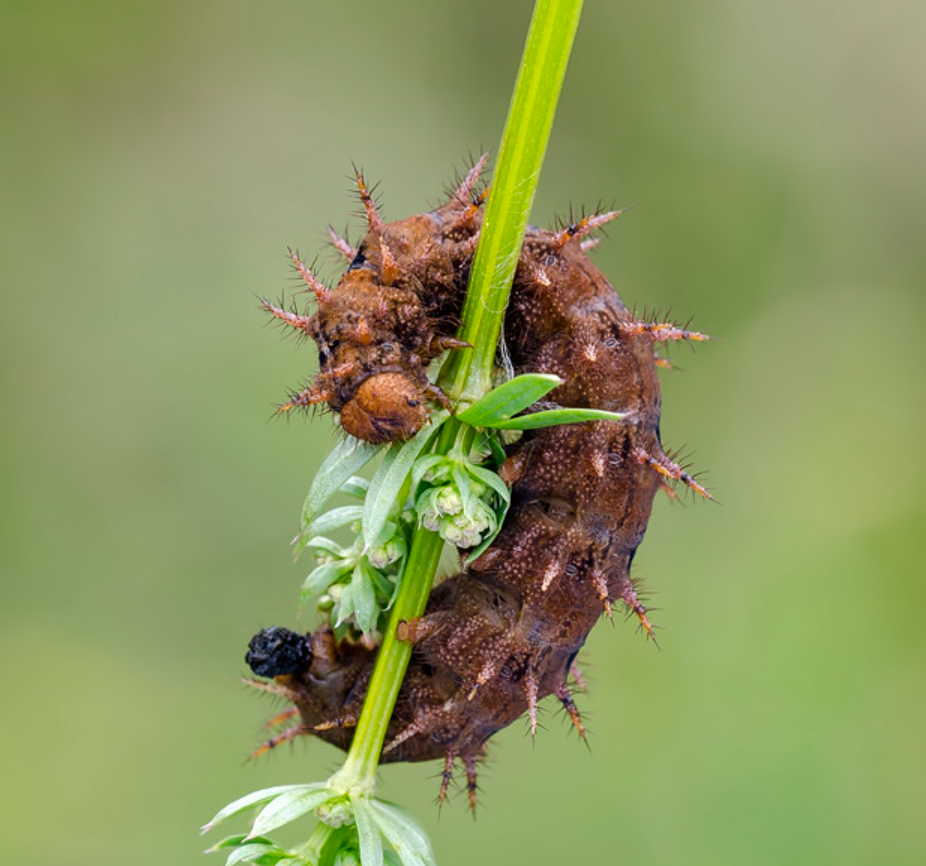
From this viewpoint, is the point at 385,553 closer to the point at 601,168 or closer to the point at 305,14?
the point at 601,168

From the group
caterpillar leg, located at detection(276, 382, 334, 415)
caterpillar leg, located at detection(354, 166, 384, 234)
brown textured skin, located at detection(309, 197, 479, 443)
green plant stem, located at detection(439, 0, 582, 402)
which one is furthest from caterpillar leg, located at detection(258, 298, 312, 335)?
green plant stem, located at detection(439, 0, 582, 402)

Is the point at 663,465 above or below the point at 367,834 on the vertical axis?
above

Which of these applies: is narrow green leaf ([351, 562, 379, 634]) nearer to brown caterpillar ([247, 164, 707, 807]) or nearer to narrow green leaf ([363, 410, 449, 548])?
narrow green leaf ([363, 410, 449, 548])

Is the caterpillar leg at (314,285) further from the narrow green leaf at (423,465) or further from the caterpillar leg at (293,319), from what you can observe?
the narrow green leaf at (423,465)

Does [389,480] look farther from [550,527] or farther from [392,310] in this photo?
[550,527]

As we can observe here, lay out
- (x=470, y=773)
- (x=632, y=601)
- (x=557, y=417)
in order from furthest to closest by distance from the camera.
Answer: (x=470, y=773)
(x=632, y=601)
(x=557, y=417)

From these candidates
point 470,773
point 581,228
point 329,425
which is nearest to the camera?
point 581,228

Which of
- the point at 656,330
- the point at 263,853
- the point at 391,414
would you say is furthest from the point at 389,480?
the point at 656,330

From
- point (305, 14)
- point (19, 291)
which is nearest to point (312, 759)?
point (19, 291)
